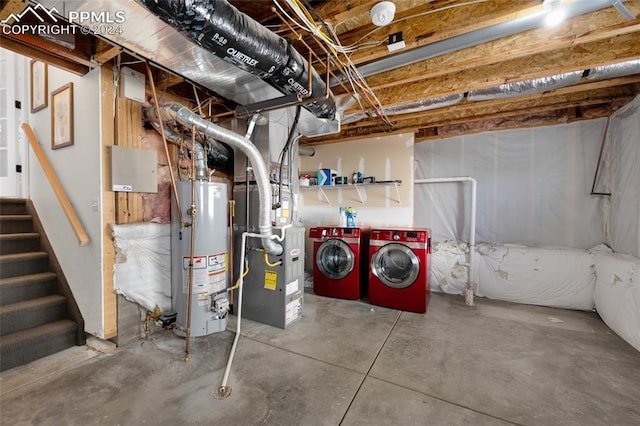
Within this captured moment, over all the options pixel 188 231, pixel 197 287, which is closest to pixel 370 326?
pixel 197 287

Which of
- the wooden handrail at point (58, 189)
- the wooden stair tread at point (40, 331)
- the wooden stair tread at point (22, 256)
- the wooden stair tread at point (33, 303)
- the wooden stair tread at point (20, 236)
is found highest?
the wooden handrail at point (58, 189)

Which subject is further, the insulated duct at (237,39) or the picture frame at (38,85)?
the picture frame at (38,85)

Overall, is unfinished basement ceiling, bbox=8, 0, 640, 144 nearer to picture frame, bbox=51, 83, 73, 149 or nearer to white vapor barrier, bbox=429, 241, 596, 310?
picture frame, bbox=51, 83, 73, 149

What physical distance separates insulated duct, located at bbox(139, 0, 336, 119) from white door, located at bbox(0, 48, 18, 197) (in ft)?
12.7

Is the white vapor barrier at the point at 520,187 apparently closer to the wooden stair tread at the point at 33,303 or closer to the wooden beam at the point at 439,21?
the wooden beam at the point at 439,21

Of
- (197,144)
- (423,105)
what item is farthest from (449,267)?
(197,144)

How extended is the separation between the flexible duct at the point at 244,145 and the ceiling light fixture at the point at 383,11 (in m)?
→ 1.36

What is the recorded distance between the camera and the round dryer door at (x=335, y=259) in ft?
11.2

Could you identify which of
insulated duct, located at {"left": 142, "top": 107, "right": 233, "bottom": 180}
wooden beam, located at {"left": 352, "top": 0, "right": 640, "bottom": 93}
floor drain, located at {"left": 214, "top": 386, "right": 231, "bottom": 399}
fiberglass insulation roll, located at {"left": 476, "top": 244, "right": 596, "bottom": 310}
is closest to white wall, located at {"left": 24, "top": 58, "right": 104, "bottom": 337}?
insulated duct, located at {"left": 142, "top": 107, "right": 233, "bottom": 180}

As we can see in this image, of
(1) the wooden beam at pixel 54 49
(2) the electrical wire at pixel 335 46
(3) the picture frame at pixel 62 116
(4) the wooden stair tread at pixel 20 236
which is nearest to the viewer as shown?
(2) the electrical wire at pixel 335 46

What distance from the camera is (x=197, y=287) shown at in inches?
90.0

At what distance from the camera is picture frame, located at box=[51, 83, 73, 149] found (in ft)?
7.80

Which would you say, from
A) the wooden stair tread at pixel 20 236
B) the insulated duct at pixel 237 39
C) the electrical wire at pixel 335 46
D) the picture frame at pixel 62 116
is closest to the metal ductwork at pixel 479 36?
the electrical wire at pixel 335 46

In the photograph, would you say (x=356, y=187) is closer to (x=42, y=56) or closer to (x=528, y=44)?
(x=528, y=44)
